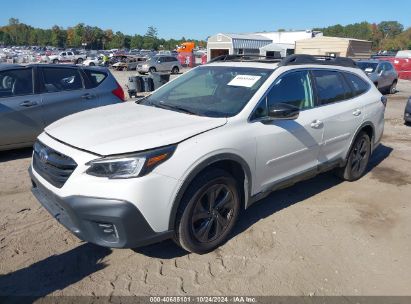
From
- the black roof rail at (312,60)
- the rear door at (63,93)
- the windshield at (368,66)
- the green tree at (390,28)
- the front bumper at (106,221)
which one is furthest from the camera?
the green tree at (390,28)

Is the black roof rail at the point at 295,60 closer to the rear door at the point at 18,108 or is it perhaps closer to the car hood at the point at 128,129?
the car hood at the point at 128,129

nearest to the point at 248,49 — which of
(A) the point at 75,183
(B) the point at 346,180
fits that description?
(B) the point at 346,180

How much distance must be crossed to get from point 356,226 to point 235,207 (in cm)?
148

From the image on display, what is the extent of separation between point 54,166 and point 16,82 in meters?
3.54

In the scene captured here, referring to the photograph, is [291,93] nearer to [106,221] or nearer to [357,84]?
[357,84]

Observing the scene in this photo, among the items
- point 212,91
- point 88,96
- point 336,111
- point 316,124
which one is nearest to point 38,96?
point 88,96

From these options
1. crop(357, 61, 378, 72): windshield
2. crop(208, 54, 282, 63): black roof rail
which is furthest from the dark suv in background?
crop(357, 61, 378, 72): windshield

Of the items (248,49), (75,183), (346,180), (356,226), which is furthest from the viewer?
(248,49)

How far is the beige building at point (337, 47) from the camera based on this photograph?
30.8 metres

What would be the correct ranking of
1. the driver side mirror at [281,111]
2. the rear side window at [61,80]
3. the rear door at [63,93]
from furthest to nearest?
1. the rear side window at [61,80]
2. the rear door at [63,93]
3. the driver side mirror at [281,111]

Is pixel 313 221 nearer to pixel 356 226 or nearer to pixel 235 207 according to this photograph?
pixel 356 226

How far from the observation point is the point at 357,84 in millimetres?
5191

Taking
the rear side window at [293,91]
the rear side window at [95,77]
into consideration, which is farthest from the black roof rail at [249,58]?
the rear side window at [95,77]

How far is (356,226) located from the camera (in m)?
4.07
